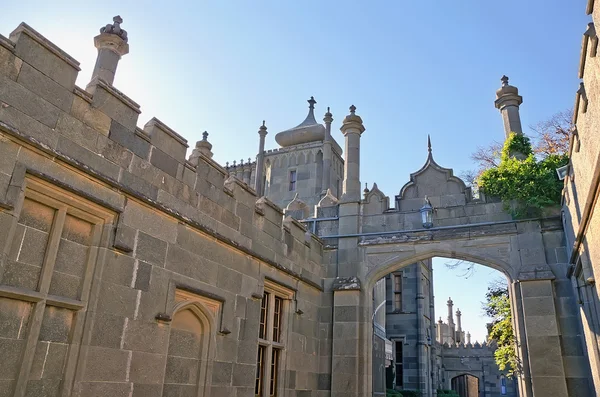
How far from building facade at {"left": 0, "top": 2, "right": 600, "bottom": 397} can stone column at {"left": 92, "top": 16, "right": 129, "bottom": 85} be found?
26mm

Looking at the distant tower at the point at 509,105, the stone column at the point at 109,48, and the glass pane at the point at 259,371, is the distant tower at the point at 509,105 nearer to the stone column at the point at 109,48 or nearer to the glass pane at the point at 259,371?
the glass pane at the point at 259,371

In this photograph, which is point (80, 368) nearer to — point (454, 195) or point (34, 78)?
point (34, 78)

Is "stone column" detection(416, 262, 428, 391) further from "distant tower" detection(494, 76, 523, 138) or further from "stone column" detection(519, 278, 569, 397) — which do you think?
"stone column" detection(519, 278, 569, 397)

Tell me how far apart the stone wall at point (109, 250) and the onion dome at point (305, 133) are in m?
17.0

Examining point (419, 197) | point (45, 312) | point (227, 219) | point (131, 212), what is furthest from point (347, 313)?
point (45, 312)

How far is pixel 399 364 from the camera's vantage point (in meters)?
22.9

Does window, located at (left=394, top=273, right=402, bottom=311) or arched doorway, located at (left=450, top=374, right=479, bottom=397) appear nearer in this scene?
window, located at (left=394, top=273, right=402, bottom=311)

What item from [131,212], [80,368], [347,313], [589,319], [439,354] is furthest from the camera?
[439,354]

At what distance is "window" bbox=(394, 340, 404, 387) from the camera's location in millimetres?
22688

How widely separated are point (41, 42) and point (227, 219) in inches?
132

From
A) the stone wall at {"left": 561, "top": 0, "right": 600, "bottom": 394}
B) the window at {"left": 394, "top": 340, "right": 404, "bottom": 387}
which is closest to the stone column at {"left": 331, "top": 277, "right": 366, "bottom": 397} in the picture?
the stone wall at {"left": 561, "top": 0, "right": 600, "bottom": 394}

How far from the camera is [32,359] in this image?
13.9 ft

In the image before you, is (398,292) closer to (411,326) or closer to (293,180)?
(411,326)

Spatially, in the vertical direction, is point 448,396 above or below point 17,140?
below
